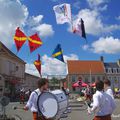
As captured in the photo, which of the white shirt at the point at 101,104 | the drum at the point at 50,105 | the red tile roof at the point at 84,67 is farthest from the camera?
the red tile roof at the point at 84,67

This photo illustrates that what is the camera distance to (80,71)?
371 feet

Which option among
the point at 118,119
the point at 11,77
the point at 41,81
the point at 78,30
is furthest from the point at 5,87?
the point at 41,81

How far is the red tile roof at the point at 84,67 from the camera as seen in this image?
371ft

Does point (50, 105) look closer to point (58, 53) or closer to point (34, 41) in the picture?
point (34, 41)

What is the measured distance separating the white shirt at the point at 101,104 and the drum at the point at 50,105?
0.85 metres

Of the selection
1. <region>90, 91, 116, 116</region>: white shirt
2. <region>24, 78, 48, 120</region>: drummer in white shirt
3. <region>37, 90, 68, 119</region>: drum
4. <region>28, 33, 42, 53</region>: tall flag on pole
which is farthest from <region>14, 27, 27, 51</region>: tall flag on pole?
<region>90, 91, 116, 116</region>: white shirt

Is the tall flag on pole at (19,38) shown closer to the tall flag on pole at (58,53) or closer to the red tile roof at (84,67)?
the tall flag on pole at (58,53)

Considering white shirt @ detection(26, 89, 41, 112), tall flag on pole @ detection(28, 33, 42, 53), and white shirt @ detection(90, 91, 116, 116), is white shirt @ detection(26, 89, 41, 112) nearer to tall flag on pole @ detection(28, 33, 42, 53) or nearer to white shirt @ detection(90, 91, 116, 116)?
white shirt @ detection(90, 91, 116, 116)

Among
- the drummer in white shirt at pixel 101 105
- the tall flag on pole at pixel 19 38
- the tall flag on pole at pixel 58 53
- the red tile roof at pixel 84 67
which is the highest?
the red tile roof at pixel 84 67

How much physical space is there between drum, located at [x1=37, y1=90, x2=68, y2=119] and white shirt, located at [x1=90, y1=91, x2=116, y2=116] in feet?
2.79

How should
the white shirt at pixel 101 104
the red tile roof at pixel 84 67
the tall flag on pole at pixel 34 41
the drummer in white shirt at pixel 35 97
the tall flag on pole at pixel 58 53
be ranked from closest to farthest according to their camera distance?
1. the white shirt at pixel 101 104
2. the drummer in white shirt at pixel 35 97
3. the tall flag on pole at pixel 34 41
4. the tall flag on pole at pixel 58 53
5. the red tile roof at pixel 84 67

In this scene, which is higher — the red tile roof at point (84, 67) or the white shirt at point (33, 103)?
the red tile roof at point (84, 67)

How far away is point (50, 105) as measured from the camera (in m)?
8.95

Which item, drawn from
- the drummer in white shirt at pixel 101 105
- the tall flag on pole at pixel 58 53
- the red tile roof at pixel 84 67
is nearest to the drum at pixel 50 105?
the drummer in white shirt at pixel 101 105
